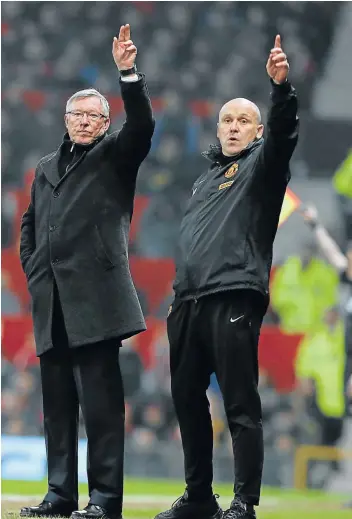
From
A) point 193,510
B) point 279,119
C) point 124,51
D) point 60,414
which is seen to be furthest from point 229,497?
point 124,51

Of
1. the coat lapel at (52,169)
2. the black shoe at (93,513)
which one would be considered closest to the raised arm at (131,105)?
the coat lapel at (52,169)

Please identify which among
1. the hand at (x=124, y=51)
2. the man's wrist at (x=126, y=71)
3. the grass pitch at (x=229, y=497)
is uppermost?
the hand at (x=124, y=51)

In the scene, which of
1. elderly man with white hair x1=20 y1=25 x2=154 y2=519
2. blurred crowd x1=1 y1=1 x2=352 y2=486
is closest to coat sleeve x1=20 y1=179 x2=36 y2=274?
elderly man with white hair x1=20 y1=25 x2=154 y2=519

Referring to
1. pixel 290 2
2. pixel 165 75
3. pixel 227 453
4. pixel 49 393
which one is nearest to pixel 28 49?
pixel 165 75

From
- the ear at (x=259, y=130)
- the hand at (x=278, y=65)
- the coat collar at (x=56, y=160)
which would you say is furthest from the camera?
the ear at (x=259, y=130)

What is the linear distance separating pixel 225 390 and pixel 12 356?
12.6 m

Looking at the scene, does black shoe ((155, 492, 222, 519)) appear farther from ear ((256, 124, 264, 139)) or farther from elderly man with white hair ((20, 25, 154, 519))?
ear ((256, 124, 264, 139))

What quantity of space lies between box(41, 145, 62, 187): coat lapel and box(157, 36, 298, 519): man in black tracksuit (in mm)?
584

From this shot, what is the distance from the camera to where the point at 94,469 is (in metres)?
4.96

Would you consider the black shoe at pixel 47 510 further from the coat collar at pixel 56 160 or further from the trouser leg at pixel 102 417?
the coat collar at pixel 56 160

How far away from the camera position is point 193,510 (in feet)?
16.8

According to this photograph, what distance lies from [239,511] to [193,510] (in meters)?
0.37

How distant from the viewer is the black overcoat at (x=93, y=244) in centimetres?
500

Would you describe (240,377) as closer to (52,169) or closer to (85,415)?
(85,415)
